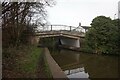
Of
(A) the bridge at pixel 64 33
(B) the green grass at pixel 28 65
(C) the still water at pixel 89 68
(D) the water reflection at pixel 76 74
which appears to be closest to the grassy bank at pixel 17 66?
(B) the green grass at pixel 28 65

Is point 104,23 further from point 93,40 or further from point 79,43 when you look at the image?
point 79,43

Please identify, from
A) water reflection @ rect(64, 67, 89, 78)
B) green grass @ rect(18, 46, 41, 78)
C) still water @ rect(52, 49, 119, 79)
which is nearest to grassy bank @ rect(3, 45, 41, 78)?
green grass @ rect(18, 46, 41, 78)

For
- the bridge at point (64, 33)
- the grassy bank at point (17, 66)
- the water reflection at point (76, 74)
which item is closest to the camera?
the grassy bank at point (17, 66)

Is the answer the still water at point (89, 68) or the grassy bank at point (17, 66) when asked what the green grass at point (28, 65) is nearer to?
the grassy bank at point (17, 66)

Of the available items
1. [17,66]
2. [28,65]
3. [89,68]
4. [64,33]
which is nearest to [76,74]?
[89,68]

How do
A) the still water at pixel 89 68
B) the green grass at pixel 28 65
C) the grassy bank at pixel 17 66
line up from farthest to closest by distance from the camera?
the still water at pixel 89 68, the green grass at pixel 28 65, the grassy bank at pixel 17 66

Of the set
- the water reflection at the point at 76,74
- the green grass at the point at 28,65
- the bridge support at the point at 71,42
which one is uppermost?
the bridge support at the point at 71,42

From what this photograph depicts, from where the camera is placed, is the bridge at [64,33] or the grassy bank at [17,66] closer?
the grassy bank at [17,66]

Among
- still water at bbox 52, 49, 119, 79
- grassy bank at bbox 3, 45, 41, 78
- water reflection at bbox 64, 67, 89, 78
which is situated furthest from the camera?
still water at bbox 52, 49, 119, 79

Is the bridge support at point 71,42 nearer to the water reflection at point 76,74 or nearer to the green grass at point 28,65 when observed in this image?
the water reflection at point 76,74

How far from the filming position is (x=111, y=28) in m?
30.2

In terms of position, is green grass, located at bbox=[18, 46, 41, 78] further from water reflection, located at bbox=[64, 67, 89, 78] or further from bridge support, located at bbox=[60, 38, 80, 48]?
bridge support, located at bbox=[60, 38, 80, 48]

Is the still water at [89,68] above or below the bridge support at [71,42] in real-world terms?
below

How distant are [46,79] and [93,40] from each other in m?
22.3
